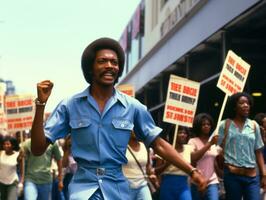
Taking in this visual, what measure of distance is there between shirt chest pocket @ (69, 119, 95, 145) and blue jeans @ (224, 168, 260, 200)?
3.37m

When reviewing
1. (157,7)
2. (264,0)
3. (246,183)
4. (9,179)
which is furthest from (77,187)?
(157,7)

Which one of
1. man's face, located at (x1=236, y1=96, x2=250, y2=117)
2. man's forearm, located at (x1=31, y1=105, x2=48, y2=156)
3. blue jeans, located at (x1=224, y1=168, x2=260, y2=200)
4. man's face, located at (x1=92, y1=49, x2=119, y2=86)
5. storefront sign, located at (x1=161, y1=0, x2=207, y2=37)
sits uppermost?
storefront sign, located at (x1=161, y1=0, x2=207, y2=37)

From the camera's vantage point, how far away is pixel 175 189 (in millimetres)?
7961

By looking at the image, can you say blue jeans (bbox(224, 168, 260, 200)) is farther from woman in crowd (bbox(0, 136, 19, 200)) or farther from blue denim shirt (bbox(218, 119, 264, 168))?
woman in crowd (bbox(0, 136, 19, 200))

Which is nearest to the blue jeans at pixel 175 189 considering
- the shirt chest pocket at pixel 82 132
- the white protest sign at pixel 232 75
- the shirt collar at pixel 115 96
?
the white protest sign at pixel 232 75

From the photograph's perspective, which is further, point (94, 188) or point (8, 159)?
point (8, 159)

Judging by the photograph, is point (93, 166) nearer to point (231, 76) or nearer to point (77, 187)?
point (77, 187)

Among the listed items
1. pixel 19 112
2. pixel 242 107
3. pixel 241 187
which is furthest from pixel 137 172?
pixel 19 112

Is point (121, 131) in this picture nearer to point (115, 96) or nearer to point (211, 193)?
point (115, 96)

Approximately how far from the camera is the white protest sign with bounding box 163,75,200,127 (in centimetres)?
993

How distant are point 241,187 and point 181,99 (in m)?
3.30

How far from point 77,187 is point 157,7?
982 inches

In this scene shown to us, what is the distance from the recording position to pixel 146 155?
25.7 feet

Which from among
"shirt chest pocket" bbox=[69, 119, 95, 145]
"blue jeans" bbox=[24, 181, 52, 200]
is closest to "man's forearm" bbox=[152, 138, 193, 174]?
"shirt chest pocket" bbox=[69, 119, 95, 145]
